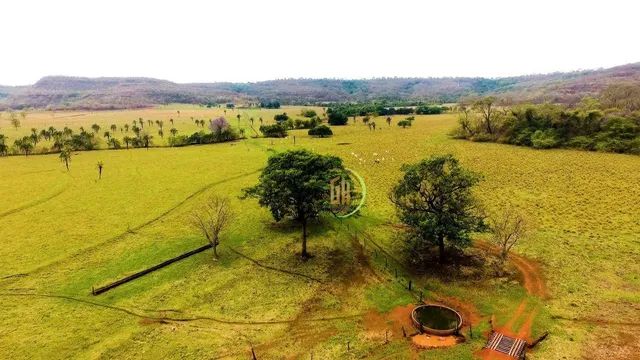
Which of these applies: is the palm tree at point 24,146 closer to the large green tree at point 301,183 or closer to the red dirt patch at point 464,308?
the large green tree at point 301,183

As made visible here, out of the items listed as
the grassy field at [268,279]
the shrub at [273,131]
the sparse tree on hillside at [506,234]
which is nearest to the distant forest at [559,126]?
the grassy field at [268,279]

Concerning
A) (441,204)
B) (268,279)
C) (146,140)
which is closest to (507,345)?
(441,204)

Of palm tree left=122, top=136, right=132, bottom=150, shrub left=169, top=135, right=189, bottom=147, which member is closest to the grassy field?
palm tree left=122, top=136, right=132, bottom=150

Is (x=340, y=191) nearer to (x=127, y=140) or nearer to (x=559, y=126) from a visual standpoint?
(x=559, y=126)

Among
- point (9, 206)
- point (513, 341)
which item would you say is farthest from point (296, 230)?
point (9, 206)

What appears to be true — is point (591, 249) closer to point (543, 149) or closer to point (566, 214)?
point (566, 214)

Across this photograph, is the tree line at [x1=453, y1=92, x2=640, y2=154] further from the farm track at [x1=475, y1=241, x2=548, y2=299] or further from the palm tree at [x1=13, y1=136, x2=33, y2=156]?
the palm tree at [x1=13, y1=136, x2=33, y2=156]
